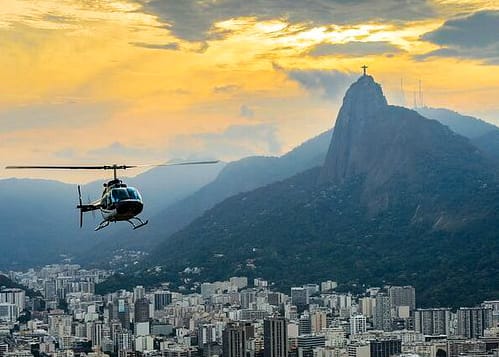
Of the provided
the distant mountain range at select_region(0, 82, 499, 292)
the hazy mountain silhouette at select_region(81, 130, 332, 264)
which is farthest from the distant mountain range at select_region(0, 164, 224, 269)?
the distant mountain range at select_region(0, 82, 499, 292)

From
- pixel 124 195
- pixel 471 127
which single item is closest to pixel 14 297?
pixel 471 127

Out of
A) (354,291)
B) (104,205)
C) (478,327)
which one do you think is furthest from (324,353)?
(104,205)

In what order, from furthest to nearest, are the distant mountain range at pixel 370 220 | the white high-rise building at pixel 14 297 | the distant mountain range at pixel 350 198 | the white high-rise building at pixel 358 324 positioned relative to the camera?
the distant mountain range at pixel 350 198 → the white high-rise building at pixel 14 297 → the distant mountain range at pixel 370 220 → the white high-rise building at pixel 358 324

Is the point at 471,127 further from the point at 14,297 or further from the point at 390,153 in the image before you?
the point at 14,297

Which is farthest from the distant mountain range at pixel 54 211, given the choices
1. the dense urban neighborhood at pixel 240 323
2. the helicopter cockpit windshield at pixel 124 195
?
the helicopter cockpit windshield at pixel 124 195

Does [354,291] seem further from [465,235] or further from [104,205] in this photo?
[104,205]

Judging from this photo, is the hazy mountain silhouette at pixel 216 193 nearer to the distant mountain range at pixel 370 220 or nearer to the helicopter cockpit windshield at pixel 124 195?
the distant mountain range at pixel 370 220

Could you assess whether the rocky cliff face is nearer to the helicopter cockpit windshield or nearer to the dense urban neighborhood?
the dense urban neighborhood
